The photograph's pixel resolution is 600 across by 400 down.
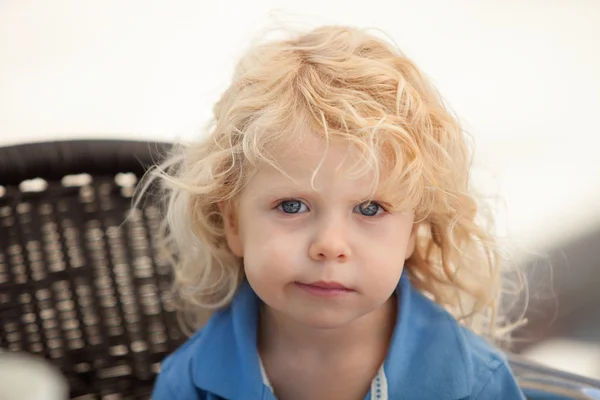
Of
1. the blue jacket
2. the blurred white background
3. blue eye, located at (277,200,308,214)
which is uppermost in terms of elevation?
blue eye, located at (277,200,308,214)

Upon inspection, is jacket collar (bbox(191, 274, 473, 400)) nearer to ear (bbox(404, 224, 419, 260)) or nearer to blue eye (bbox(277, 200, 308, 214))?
ear (bbox(404, 224, 419, 260))

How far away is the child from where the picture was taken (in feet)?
2.07

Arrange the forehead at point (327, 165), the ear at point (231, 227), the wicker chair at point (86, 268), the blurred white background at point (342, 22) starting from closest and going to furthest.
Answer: the forehead at point (327, 165)
the ear at point (231, 227)
the wicker chair at point (86, 268)
the blurred white background at point (342, 22)

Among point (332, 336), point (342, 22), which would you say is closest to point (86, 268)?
point (332, 336)

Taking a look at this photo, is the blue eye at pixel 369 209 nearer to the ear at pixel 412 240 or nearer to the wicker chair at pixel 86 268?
the ear at pixel 412 240

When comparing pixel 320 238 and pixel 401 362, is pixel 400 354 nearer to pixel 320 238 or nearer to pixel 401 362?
pixel 401 362

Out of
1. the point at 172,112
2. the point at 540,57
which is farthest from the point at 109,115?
the point at 540,57

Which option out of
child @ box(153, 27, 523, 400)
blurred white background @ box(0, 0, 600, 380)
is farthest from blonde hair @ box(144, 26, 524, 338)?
blurred white background @ box(0, 0, 600, 380)

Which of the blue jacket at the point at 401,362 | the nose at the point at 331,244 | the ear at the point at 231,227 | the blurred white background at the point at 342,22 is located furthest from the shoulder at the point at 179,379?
the blurred white background at the point at 342,22

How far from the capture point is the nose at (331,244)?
24.4 inches

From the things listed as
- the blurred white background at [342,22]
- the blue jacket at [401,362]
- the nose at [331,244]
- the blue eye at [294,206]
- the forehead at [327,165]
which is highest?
the forehead at [327,165]

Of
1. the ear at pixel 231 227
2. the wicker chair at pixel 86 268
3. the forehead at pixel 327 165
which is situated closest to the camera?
the forehead at pixel 327 165

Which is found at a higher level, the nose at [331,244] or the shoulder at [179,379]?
the nose at [331,244]

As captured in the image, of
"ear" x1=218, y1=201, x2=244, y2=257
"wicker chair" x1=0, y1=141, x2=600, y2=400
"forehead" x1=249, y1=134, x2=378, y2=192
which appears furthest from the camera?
"wicker chair" x1=0, y1=141, x2=600, y2=400
